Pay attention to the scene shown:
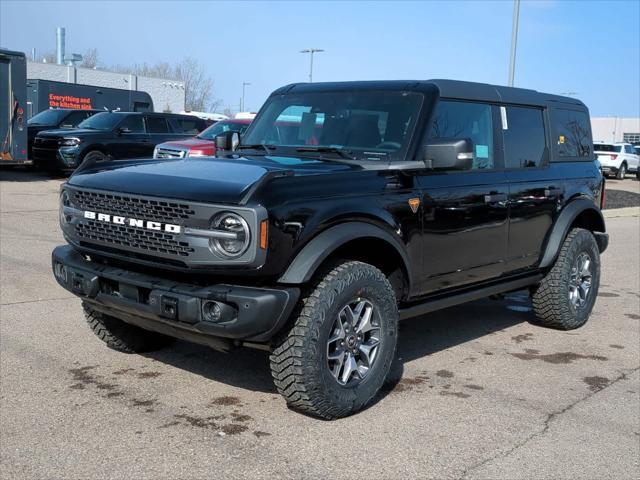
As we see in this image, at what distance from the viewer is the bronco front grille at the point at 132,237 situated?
12.8 ft

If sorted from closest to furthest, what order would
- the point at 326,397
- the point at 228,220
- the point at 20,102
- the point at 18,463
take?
the point at 18,463
the point at 228,220
the point at 326,397
the point at 20,102

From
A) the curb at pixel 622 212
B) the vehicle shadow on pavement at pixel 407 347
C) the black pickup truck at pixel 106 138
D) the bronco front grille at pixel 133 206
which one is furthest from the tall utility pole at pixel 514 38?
the bronco front grille at pixel 133 206

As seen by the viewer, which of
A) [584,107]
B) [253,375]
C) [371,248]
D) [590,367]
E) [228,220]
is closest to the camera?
[228,220]

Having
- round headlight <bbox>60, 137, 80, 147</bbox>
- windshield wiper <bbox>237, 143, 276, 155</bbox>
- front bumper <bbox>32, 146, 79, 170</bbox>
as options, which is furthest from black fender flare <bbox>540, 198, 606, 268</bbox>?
round headlight <bbox>60, 137, 80, 147</bbox>

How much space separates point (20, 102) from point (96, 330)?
1334cm

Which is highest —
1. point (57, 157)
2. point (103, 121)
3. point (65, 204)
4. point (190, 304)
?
point (103, 121)

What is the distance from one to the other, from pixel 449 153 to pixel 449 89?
0.78 meters

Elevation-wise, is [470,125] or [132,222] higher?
[470,125]

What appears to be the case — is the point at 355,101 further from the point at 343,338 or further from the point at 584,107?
the point at 584,107

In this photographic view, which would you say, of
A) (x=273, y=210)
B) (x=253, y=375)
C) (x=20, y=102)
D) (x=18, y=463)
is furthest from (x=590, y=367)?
(x=20, y=102)

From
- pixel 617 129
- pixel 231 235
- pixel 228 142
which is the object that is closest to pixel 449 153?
pixel 231 235

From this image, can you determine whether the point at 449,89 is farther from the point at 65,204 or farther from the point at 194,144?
the point at 194,144

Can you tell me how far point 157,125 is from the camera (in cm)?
1842

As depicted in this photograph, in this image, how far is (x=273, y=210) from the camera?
3762mm
